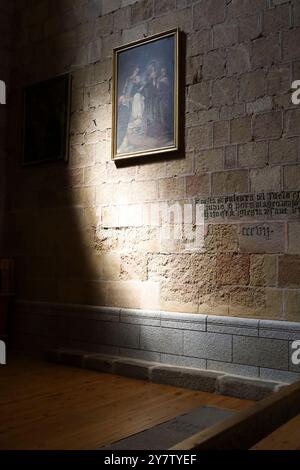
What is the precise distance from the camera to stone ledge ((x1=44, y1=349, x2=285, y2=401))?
11.3ft

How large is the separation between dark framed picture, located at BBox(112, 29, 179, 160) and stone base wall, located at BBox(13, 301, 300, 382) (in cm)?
142

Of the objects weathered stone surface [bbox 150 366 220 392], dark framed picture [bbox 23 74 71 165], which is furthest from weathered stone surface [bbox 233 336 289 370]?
dark framed picture [bbox 23 74 71 165]

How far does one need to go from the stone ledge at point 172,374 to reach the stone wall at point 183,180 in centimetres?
46

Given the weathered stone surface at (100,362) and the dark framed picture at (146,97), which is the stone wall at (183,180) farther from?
the weathered stone surface at (100,362)

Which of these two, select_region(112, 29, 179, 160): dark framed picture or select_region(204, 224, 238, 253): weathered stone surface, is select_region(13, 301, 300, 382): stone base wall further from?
select_region(112, 29, 179, 160): dark framed picture

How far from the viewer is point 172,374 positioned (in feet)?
12.6

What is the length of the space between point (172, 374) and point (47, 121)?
284 cm

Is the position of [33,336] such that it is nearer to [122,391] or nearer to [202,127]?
[122,391]

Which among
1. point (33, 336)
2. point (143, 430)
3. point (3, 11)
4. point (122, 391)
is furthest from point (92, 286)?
point (3, 11)

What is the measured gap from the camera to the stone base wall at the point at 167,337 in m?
3.49

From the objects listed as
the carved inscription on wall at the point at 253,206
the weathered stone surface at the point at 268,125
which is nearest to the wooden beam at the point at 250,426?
the carved inscription on wall at the point at 253,206

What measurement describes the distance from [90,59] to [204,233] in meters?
2.15

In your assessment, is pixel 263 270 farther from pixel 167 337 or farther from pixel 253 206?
pixel 167 337

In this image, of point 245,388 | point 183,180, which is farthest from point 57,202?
point 245,388
